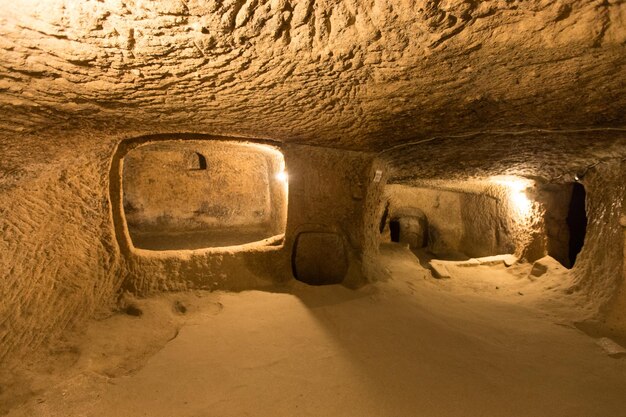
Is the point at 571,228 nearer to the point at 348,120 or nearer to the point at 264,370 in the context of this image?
the point at 348,120

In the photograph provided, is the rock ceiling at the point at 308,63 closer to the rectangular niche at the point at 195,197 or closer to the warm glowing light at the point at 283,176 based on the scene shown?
the warm glowing light at the point at 283,176

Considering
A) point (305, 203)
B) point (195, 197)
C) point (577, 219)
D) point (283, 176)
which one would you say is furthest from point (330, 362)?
point (195, 197)

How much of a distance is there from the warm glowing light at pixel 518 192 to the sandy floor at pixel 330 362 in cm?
209

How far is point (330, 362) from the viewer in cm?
170

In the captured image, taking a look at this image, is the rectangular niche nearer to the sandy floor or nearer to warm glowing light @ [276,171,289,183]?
warm glowing light @ [276,171,289,183]

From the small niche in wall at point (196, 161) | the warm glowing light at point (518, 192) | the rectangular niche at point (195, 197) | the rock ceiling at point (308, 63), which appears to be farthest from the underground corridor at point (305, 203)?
the small niche in wall at point (196, 161)

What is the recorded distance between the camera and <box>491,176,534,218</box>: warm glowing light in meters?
4.20

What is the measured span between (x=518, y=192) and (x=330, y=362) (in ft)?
14.1

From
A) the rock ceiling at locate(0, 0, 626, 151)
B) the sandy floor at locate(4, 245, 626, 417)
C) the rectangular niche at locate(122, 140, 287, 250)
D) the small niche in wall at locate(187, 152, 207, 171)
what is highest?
the rock ceiling at locate(0, 0, 626, 151)

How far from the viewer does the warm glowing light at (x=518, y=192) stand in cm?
420

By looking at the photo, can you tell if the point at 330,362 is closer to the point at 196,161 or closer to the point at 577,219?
the point at 577,219

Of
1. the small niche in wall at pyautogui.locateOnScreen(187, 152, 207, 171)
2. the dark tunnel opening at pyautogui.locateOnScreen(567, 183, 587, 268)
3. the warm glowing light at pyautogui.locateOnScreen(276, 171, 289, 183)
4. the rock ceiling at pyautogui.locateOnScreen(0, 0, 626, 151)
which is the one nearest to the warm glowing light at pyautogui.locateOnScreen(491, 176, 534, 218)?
the dark tunnel opening at pyautogui.locateOnScreen(567, 183, 587, 268)

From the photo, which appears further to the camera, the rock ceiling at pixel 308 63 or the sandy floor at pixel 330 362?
the sandy floor at pixel 330 362

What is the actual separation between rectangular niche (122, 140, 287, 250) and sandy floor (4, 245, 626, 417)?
2724 mm
